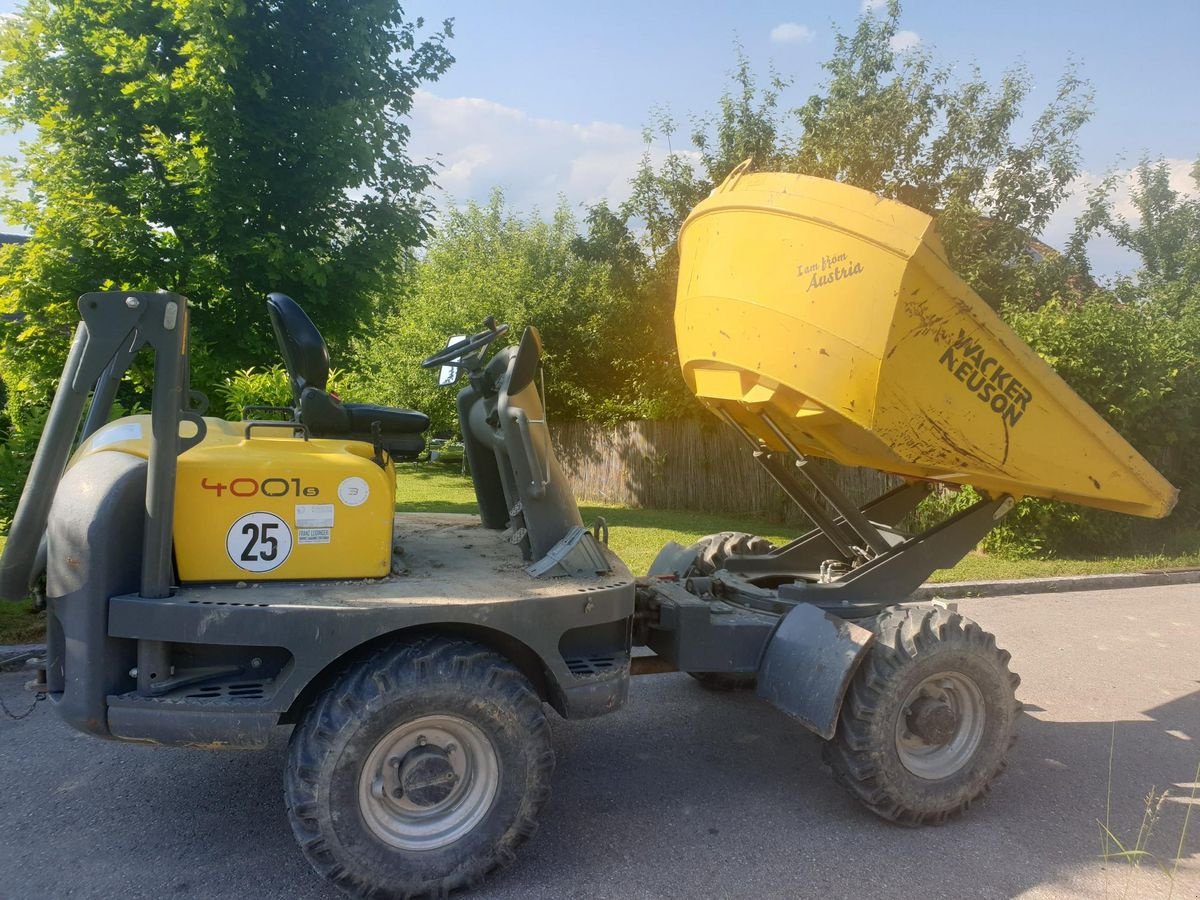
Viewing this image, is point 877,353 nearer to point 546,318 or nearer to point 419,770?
point 419,770

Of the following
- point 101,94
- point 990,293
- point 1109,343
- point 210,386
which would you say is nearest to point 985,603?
point 1109,343

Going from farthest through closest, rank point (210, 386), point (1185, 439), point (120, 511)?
1. point (1185, 439)
2. point (210, 386)
3. point (120, 511)

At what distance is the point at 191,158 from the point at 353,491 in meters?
8.18

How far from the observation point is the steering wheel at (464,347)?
4164 mm

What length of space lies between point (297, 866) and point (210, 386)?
7708 millimetres

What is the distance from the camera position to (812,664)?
12.4 feet

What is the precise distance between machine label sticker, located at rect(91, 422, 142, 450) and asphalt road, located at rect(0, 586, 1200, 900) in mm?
1664

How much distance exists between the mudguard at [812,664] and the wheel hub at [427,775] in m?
1.58

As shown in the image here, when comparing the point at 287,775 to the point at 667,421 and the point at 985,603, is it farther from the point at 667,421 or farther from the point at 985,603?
the point at 667,421

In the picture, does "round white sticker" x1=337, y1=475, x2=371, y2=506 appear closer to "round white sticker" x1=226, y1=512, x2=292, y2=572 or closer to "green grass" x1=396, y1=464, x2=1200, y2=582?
"round white sticker" x1=226, y1=512, x2=292, y2=572

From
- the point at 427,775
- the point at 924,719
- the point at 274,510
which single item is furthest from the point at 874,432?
the point at 274,510

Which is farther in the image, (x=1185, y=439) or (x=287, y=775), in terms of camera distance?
(x=1185, y=439)

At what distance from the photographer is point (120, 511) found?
2.92 meters

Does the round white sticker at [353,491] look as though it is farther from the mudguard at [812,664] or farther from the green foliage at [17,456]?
the green foliage at [17,456]
